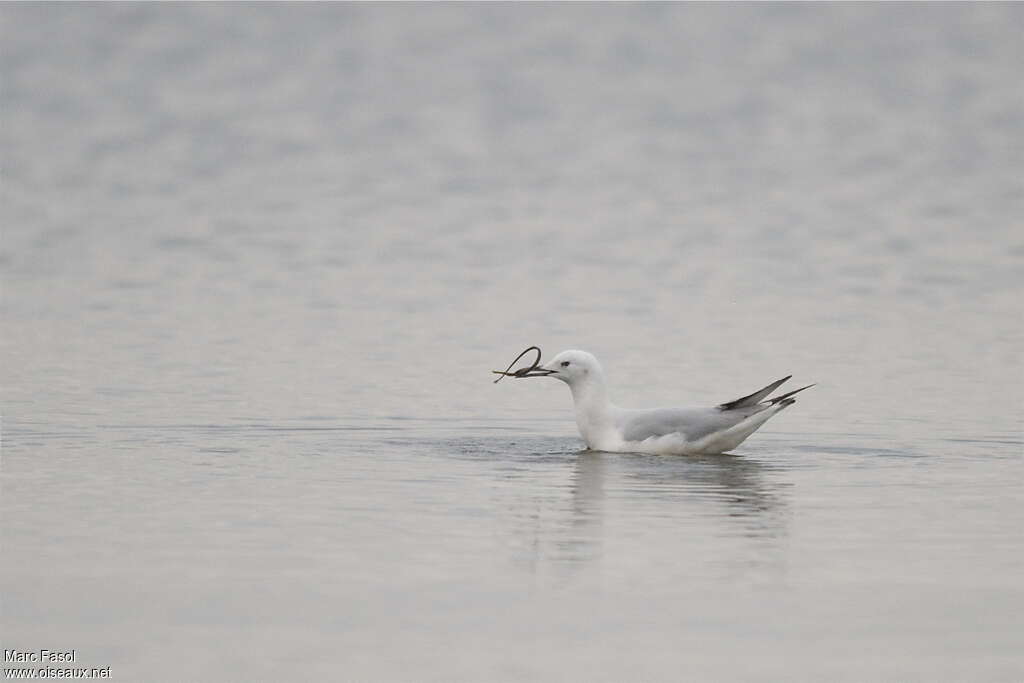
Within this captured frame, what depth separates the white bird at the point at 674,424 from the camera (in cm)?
1433

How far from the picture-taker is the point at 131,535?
34.6ft

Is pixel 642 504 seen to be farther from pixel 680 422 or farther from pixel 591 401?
pixel 591 401

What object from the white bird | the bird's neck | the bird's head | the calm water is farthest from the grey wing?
the bird's head

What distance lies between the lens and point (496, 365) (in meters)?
18.4

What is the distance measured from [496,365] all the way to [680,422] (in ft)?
13.7

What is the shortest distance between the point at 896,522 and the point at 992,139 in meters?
29.5

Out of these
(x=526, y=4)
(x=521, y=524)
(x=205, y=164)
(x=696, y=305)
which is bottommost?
(x=521, y=524)

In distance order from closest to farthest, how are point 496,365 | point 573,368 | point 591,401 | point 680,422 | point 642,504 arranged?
point 642,504 → point 680,422 → point 591,401 → point 573,368 → point 496,365

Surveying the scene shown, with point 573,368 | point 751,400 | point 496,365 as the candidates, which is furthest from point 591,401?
point 496,365

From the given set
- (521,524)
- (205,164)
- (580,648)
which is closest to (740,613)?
(580,648)

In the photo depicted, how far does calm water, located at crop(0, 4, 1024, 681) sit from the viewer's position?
889cm

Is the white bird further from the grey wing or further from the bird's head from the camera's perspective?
the bird's head

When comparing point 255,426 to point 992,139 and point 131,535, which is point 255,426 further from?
point 992,139

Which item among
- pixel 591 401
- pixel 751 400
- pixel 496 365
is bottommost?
pixel 751 400
